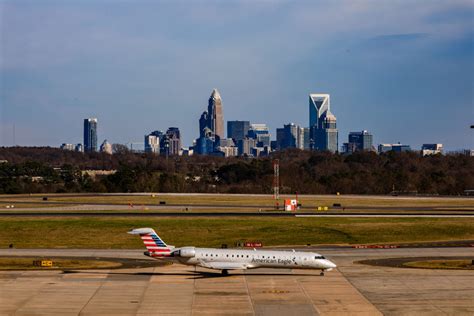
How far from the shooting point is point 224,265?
238 feet

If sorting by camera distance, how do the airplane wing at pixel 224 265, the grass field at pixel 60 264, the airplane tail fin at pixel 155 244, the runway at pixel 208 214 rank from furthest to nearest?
1. the runway at pixel 208 214
2. the grass field at pixel 60 264
3. the airplane tail fin at pixel 155 244
4. the airplane wing at pixel 224 265

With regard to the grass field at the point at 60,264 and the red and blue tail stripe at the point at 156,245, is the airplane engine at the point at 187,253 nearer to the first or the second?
the red and blue tail stripe at the point at 156,245

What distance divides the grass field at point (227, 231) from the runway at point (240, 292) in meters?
20.6

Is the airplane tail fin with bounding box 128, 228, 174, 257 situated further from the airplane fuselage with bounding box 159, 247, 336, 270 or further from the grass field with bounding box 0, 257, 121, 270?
the grass field with bounding box 0, 257, 121, 270

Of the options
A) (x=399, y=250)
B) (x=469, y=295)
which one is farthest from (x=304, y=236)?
(x=469, y=295)

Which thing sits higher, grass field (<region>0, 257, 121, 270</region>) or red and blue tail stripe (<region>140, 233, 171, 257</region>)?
red and blue tail stripe (<region>140, 233, 171, 257</region>)

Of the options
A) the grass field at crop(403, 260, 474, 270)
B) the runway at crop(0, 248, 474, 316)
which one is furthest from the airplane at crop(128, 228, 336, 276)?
the grass field at crop(403, 260, 474, 270)

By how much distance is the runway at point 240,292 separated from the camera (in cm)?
5950

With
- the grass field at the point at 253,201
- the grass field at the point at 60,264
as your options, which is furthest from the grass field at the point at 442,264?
the grass field at the point at 253,201

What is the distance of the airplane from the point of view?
72.6 metres

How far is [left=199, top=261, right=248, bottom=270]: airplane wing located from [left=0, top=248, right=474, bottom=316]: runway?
107 centimetres

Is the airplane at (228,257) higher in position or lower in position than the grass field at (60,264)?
higher

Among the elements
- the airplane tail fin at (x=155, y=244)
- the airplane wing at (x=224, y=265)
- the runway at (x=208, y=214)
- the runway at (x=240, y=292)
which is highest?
the runway at (x=208, y=214)

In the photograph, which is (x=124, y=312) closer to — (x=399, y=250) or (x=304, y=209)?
(x=399, y=250)
